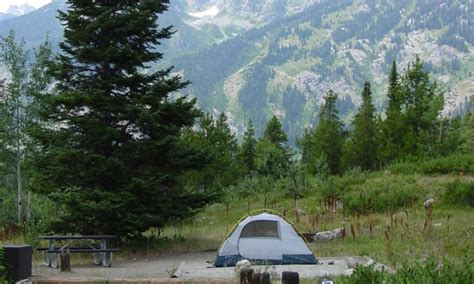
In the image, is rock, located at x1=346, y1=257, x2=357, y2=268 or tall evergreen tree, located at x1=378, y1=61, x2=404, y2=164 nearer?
rock, located at x1=346, y1=257, x2=357, y2=268

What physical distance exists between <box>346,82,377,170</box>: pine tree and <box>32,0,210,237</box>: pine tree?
34.5 meters

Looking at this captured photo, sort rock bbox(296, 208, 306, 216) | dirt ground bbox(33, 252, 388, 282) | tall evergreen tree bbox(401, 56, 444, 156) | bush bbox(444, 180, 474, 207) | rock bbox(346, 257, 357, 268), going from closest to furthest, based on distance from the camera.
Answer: dirt ground bbox(33, 252, 388, 282), rock bbox(346, 257, 357, 268), bush bbox(444, 180, 474, 207), rock bbox(296, 208, 306, 216), tall evergreen tree bbox(401, 56, 444, 156)

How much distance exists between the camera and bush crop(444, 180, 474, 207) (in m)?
22.2

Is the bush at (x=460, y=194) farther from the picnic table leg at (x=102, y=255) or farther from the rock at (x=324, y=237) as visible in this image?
the picnic table leg at (x=102, y=255)

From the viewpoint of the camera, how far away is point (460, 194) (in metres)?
22.5

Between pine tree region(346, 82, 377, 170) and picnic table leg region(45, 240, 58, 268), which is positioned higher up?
pine tree region(346, 82, 377, 170)

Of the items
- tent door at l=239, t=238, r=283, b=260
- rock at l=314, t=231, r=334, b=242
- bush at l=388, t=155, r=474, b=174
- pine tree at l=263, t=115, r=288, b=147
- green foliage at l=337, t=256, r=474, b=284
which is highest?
pine tree at l=263, t=115, r=288, b=147

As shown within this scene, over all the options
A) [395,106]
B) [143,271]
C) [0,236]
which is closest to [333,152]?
[395,106]

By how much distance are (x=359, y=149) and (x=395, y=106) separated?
18.3 ft

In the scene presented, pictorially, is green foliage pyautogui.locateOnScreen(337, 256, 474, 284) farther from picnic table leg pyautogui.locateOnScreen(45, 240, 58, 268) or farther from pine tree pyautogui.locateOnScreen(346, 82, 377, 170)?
pine tree pyautogui.locateOnScreen(346, 82, 377, 170)

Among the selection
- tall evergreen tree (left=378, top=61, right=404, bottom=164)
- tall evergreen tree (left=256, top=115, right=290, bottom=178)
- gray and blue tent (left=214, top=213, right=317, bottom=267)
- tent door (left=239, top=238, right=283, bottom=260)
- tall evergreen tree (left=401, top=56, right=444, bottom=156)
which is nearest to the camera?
gray and blue tent (left=214, top=213, right=317, bottom=267)

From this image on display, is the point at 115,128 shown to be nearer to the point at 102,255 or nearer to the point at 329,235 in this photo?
the point at 102,255

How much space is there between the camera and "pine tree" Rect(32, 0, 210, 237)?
1658 cm

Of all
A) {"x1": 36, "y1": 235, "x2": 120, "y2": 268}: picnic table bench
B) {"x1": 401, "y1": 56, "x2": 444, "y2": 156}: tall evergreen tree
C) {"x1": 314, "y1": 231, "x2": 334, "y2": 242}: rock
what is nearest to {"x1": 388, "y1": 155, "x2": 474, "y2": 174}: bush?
{"x1": 314, "y1": 231, "x2": 334, "y2": 242}: rock
